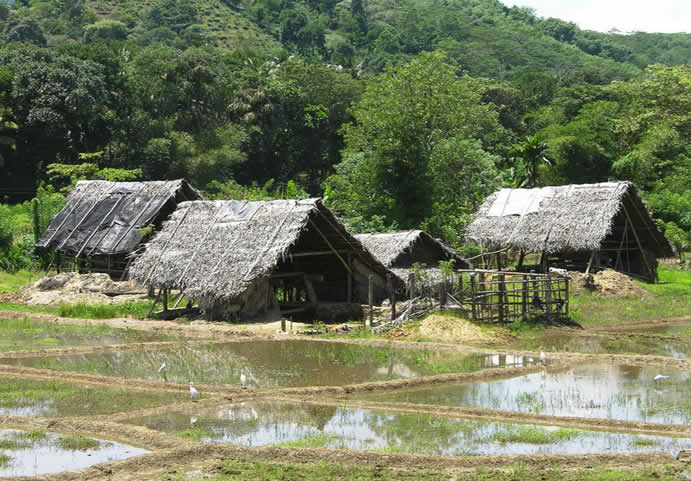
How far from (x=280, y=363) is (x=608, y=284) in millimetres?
13718

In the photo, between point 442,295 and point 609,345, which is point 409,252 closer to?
point 442,295

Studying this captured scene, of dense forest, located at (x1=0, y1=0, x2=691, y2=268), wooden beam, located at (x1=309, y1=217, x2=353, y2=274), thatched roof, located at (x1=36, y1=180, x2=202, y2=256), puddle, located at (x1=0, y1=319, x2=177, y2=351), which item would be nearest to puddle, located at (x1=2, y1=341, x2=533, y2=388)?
puddle, located at (x1=0, y1=319, x2=177, y2=351)

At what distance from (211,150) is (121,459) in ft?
132

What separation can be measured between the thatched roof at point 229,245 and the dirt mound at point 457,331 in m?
3.86

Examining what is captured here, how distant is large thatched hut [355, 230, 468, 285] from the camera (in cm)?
2316

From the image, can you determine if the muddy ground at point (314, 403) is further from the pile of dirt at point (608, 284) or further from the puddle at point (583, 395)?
the pile of dirt at point (608, 284)

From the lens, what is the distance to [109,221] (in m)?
27.5

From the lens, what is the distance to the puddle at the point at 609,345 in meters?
16.3

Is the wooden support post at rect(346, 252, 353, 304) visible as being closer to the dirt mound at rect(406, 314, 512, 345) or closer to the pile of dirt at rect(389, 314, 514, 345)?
the pile of dirt at rect(389, 314, 514, 345)

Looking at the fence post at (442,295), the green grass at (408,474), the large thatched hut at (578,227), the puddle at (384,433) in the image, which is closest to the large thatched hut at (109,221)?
the large thatched hut at (578,227)

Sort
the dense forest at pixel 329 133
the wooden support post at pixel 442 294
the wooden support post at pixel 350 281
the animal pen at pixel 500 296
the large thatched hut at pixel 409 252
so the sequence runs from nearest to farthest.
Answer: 1. the animal pen at pixel 500 296
2. the wooden support post at pixel 442 294
3. the wooden support post at pixel 350 281
4. the large thatched hut at pixel 409 252
5. the dense forest at pixel 329 133

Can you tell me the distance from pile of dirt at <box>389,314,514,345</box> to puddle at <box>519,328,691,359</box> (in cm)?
66

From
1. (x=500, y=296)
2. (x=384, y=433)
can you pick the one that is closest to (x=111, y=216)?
(x=500, y=296)

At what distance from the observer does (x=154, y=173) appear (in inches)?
1827
